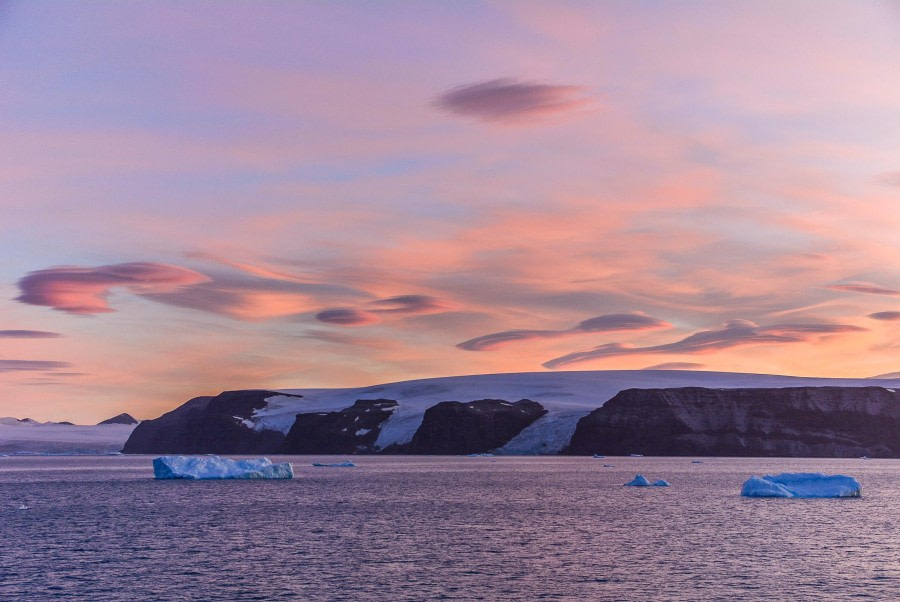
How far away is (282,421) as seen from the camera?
632ft

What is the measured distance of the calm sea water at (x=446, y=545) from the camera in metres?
32.7

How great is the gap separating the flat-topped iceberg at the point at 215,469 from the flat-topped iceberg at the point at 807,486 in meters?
42.3

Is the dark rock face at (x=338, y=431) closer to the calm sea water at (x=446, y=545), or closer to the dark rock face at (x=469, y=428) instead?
the dark rock face at (x=469, y=428)

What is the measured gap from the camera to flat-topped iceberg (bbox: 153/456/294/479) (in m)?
88.6

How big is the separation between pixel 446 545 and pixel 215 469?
2052 inches

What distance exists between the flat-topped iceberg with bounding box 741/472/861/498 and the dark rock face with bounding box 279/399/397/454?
11629 centimetres

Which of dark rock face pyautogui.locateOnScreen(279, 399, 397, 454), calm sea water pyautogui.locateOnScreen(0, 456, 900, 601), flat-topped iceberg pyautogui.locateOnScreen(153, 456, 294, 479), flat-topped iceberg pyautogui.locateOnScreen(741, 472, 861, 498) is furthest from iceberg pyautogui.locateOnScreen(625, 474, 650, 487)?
dark rock face pyautogui.locateOnScreen(279, 399, 397, 454)

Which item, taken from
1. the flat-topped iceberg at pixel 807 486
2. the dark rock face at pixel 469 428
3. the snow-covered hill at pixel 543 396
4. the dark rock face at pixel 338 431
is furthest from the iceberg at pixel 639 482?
the dark rock face at pixel 338 431

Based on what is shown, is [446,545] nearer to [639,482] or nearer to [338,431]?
[639,482]

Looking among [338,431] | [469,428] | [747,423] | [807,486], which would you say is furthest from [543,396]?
[807,486]

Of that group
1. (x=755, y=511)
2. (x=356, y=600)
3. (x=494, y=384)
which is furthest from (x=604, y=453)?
(x=356, y=600)

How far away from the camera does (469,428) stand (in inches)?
6816

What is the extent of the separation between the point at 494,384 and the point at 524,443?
2735cm

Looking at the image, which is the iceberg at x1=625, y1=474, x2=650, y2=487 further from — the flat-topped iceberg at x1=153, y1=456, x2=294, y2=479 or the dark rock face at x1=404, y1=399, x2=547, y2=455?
the dark rock face at x1=404, y1=399, x2=547, y2=455
